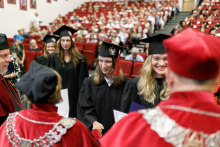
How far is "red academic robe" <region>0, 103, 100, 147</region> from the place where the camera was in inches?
47.1

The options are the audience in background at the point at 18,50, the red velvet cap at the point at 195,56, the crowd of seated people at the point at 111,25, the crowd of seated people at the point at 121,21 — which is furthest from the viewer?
the crowd of seated people at the point at 121,21

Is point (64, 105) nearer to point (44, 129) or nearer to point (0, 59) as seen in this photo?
point (0, 59)

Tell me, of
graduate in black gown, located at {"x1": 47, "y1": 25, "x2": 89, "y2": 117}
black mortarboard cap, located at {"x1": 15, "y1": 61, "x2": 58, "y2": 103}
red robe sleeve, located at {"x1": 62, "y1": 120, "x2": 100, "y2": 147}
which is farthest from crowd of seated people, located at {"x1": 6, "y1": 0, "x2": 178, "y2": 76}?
red robe sleeve, located at {"x1": 62, "y1": 120, "x2": 100, "y2": 147}

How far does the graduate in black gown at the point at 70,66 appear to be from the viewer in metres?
3.61

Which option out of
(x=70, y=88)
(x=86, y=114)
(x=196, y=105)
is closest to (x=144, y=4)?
(x=70, y=88)

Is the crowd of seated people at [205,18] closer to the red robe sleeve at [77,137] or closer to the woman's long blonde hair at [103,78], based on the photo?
the woman's long blonde hair at [103,78]

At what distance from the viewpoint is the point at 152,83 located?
201 cm

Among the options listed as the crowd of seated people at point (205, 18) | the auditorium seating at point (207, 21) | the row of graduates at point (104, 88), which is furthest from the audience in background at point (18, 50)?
the auditorium seating at point (207, 21)

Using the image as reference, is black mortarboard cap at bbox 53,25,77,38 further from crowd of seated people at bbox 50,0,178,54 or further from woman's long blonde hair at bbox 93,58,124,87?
crowd of seated people at bbox 50,0,178,54

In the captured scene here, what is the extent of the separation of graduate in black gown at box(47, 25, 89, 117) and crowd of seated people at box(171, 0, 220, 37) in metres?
8.36

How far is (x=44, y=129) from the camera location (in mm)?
1201

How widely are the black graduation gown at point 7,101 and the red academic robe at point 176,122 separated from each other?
148 cm

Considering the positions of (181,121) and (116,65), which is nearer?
(181,121)

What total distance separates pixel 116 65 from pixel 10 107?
1.24 metres
